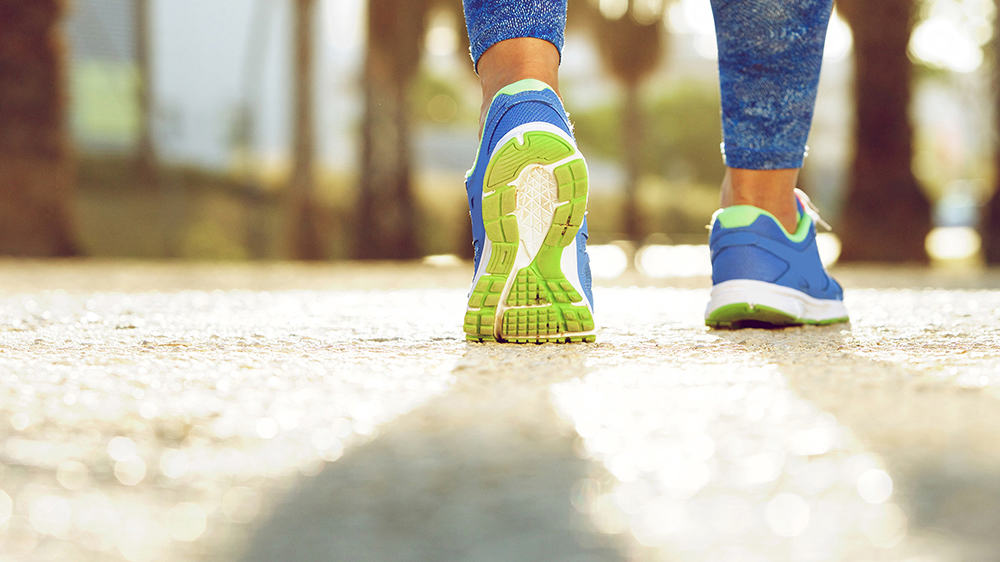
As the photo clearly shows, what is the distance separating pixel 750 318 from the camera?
1.53 meters


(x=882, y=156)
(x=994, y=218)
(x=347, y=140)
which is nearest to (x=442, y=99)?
(x=347, y=140)

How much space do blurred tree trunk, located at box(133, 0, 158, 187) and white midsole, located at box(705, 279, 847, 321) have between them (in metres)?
10.0

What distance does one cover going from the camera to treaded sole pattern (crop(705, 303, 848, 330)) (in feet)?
4.98

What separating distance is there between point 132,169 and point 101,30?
1.56 meters

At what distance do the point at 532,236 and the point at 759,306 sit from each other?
0.44 metres

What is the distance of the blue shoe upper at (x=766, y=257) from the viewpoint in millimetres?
1536

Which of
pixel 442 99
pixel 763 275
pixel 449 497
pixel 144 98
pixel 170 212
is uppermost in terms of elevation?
pixel 442 99

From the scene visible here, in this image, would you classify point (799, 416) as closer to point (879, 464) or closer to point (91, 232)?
point (879, 464)

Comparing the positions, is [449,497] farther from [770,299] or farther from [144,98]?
[144,98]

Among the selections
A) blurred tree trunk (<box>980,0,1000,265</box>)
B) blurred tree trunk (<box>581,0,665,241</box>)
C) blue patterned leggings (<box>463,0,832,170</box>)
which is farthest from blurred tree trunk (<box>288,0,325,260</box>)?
blue patterned leggings (<box>463,0,832,170</box>)

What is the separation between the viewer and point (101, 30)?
10461 millimetres

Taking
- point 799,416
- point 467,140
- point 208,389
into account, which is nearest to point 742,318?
point 799,416

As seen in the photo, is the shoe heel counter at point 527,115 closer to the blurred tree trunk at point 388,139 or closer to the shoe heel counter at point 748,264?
the shoe heel counter at point 748,264

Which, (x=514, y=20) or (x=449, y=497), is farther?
(x=514, y=20)
